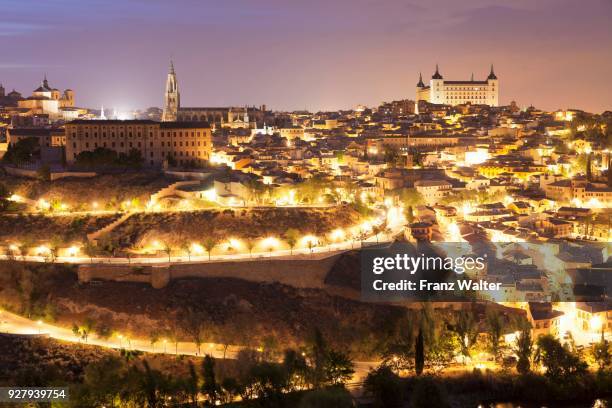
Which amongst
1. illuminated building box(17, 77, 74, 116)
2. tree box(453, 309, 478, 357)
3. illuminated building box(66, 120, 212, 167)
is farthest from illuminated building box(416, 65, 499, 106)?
tree box(453, 309, 478, 357)

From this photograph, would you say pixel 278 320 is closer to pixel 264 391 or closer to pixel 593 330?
pixel 264 391

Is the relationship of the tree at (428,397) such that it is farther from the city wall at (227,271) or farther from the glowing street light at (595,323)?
the city wall at (227,271)

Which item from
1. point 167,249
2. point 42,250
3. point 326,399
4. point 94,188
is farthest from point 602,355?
point 94,188

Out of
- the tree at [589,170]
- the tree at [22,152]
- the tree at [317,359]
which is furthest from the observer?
the tree at [589,170]

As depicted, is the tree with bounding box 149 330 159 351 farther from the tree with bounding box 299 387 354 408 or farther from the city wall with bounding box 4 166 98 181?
the city wall with bounding box 4 166 98 181

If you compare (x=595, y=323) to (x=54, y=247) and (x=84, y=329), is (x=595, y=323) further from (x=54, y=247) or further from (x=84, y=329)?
(x=54, y=247)

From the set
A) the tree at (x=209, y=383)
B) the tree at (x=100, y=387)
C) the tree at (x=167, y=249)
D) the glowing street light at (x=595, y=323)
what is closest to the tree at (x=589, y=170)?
the glowing street light at (x=595, y=323)

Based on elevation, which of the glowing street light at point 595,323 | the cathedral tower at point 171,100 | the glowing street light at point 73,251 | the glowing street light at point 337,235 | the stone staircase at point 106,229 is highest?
the cathedral tower at point 171,100
